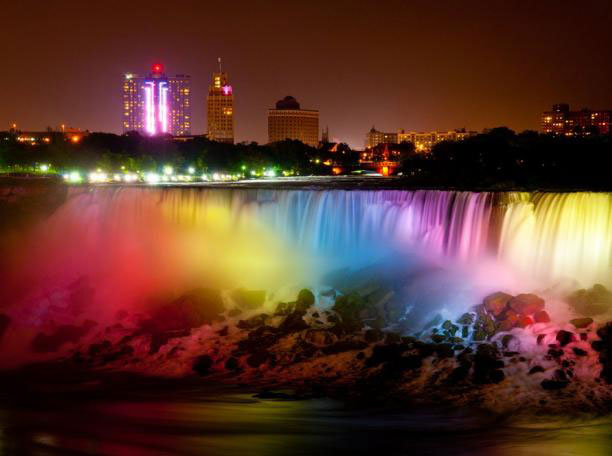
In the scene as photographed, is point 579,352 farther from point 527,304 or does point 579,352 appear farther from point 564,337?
point 527,304

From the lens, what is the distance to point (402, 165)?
78.8 meters

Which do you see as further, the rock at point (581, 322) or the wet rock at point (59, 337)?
the wet rock at point (59, 337)

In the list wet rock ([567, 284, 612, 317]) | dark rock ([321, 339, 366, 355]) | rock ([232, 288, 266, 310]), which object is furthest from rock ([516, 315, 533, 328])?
rock ([232, 288, 266, 310])

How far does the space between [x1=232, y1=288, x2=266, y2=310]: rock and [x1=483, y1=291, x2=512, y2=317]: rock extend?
802 cm

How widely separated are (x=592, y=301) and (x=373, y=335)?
6.47m

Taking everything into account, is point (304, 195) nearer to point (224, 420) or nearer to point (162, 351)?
point (162, 351)

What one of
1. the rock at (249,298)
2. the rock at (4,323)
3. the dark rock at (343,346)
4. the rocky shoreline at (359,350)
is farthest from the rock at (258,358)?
the rock at (4,323)

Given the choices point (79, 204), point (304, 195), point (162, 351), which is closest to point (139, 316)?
point (162, 351)

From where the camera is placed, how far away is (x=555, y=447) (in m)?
14.3

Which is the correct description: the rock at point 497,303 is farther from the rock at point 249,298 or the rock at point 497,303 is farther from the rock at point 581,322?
the rock at point 249,298

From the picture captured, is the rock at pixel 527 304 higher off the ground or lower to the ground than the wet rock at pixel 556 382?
higher

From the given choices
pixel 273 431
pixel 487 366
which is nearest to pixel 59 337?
pixel 273 431

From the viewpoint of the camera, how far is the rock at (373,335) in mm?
21766

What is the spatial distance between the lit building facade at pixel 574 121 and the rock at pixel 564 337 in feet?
268
